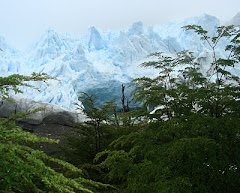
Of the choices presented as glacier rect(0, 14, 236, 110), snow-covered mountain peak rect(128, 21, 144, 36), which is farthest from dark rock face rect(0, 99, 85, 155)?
snow-covered mountain peak rect(128, 21, 144, 36)

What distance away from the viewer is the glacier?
23.6 metres

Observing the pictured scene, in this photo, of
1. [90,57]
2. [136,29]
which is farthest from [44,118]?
[136,29]

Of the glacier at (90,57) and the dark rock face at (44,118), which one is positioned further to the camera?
the glacier at (90,57)

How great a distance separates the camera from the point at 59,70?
2455 centimetres

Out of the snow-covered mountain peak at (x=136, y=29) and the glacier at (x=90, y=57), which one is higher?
the snow-covered mountain peak at (x=136, y=29)

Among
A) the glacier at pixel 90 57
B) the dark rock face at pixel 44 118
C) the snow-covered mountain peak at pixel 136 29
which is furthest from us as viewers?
the snow-covered mountain peak at pixel 136 29

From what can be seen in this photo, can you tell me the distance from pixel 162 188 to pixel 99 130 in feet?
10.7

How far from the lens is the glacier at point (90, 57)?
23.6 meters

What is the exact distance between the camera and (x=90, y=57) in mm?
27703

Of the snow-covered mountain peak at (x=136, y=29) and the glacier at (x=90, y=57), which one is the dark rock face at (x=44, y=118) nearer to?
the glacier at (x=90, y=57)

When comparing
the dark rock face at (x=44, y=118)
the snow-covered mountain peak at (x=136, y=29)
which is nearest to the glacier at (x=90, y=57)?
the snow-covered mountain peak at (x=136, y=29)

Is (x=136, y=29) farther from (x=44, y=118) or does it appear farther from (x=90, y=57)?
(x=44, y=118)

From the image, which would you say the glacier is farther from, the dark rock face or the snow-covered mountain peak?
the dark rock face

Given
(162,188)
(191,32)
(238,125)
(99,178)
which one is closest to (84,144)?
(99,178)
